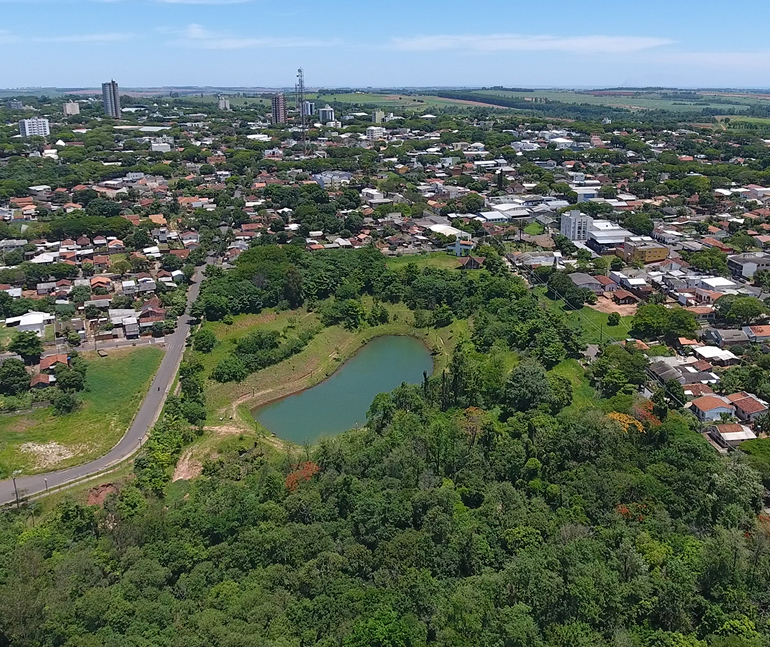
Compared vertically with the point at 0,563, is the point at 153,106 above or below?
above

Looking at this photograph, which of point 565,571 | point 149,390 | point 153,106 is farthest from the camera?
point 153,106

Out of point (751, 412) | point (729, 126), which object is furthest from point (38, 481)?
point (729, 126)

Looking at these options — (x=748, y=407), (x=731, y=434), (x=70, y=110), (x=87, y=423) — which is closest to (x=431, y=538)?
(x=731, y=434)

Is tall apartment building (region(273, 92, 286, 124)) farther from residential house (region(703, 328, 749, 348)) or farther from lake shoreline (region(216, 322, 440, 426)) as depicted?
residential house (region(703, 328, 749, 348))

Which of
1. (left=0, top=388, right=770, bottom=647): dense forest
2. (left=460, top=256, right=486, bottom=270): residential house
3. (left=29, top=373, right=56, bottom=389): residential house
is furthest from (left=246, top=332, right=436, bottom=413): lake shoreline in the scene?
(left=460, top=256, right=486, bottom=270): residential house

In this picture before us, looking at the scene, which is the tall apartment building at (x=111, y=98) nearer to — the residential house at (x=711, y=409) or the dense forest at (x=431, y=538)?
the dense forest at (x=431, y=538)

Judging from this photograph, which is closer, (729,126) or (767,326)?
(767,326)

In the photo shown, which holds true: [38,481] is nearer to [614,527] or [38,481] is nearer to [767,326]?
[614,527]
